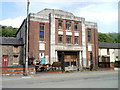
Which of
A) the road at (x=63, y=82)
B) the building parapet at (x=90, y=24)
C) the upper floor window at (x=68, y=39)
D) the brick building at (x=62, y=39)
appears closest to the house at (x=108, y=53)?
the brick building at (x=62, y=39)

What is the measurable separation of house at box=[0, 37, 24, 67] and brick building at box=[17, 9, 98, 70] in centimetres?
253

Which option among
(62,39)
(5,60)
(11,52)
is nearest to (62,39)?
(62,39)

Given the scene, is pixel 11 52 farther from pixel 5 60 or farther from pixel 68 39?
pixel 68 39

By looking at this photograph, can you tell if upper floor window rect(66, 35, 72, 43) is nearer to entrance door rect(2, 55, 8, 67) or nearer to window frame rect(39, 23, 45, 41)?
window frame rect(39, 23, 45, 41)

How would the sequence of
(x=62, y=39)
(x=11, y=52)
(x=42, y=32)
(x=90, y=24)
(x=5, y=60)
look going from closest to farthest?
(x=5, y=60), (x=11, y=52), (x=42, y=32), (x=62, y=39), (x=90, y=24)

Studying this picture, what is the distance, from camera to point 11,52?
2784cm

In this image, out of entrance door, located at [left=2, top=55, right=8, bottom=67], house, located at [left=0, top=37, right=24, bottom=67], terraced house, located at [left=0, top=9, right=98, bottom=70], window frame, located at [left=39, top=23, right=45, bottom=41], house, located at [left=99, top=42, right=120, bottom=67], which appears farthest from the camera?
house, located at [left=99, top=42, right=120, bottom=67]

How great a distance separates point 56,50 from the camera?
2916 centimetres

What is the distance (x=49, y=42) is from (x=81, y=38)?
7.02 m

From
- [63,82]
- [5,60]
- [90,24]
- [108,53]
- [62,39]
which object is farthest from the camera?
[108,53]

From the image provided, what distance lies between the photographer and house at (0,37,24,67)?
27359mm

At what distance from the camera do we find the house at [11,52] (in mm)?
27359

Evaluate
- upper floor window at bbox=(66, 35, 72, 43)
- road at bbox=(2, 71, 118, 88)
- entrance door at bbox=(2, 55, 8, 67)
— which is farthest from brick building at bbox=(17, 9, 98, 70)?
road at bbox=(2, 71, 118, 88)

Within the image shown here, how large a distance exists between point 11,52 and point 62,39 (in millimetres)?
9734
